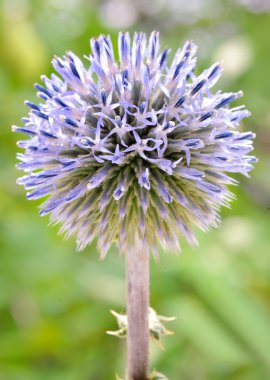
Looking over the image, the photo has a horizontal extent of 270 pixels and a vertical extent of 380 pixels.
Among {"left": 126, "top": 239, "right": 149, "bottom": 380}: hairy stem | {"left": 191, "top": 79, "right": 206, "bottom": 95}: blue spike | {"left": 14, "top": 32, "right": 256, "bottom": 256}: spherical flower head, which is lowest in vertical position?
{"left": 126, "top": 239, "right": 149, "bottom": 380}: hairy stem

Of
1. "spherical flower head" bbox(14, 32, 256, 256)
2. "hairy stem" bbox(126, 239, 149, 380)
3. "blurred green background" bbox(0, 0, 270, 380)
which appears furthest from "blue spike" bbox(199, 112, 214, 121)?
"blurred green background" bbox(0, 0, 270, 380)

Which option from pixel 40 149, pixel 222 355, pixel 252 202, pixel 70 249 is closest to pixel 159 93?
pixel 40 149

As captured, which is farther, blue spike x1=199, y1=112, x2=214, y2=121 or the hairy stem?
blue spike x1=199, y1=112, x2=214, y2=121

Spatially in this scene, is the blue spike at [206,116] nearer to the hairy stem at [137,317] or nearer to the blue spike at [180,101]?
the blue spike at [180,101]

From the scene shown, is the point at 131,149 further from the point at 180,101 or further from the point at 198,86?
the point at 198,86

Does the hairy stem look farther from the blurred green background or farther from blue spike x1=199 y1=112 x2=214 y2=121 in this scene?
the blurred green background

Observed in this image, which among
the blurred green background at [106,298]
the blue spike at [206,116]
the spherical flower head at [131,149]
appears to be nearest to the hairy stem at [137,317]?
the spherical flower head at [131,149]

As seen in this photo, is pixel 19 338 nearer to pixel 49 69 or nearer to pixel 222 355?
pixel 222 355

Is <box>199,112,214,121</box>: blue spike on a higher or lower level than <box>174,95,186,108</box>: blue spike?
lower
